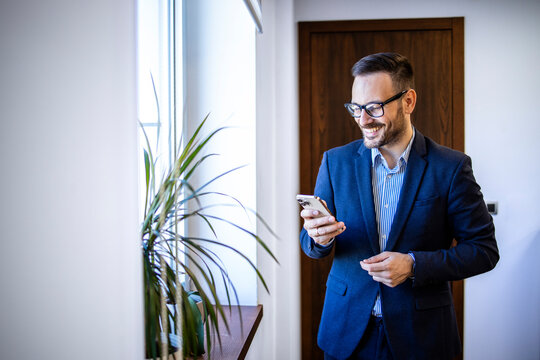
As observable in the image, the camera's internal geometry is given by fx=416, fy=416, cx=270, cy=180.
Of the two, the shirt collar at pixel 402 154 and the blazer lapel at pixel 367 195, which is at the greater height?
the shirt collar at pixel 402 154

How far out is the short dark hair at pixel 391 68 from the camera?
1.52 meters

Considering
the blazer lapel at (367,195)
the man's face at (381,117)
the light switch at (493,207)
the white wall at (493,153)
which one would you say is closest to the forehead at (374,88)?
the man's face at (381,117)

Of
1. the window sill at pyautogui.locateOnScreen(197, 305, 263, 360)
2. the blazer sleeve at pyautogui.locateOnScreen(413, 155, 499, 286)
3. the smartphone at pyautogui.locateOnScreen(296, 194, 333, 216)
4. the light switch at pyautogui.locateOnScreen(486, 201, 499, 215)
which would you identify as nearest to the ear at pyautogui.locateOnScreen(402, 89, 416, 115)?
the blazer sleeve at pyautogui.locateOnScreen(413, 155, 499, 286)

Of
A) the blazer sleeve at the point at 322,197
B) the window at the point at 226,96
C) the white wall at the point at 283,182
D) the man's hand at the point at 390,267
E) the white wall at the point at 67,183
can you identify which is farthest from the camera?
the white wall at the point at 283,182

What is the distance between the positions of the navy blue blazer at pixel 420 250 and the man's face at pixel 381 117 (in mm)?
95

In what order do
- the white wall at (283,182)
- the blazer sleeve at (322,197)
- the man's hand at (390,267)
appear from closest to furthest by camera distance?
1. the man's hand at (390,267)
2. the blazer sleeve at (322,197)
3. the white wall at (283,182)

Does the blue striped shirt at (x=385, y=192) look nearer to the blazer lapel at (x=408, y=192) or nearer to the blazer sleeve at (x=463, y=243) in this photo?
the blazer lapel at (x=408, y=192)

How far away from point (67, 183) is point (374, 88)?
1161 mm

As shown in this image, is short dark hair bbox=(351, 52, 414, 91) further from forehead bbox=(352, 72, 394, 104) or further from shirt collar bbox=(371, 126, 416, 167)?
shirt collar bbox=(371, 126, 416, 167)

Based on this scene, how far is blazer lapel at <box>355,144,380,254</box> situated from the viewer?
1481 millimetres

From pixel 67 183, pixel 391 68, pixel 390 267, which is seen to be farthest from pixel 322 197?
pixel 67 183

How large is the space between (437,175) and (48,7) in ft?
4.16

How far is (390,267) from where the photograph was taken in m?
1.32

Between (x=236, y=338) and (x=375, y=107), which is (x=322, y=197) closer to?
(x=375, y=107)
